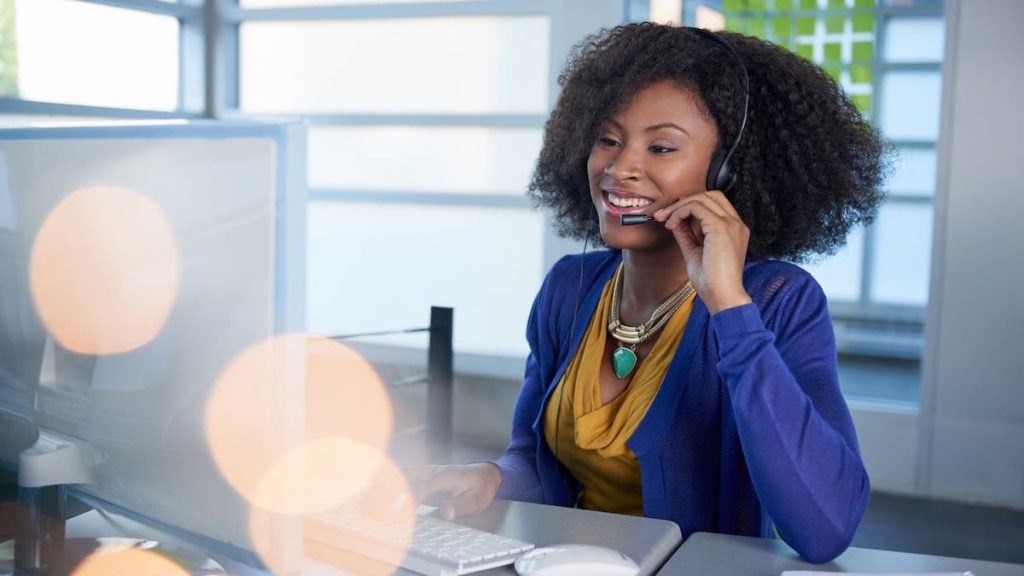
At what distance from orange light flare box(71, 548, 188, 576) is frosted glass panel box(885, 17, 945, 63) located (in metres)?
3.78

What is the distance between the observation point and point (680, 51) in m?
1.59

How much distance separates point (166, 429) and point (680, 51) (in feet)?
3.47

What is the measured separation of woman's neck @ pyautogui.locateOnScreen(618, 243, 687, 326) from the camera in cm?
158

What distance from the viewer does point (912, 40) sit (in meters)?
4.52

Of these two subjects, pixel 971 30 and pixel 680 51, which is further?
pixel 971 30

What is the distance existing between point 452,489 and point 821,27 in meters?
3.51

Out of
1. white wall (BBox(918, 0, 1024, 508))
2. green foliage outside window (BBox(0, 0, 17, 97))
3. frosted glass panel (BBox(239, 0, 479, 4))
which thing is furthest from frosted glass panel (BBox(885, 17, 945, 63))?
green foliage outside window (BBox(0, 0, 17, 97))

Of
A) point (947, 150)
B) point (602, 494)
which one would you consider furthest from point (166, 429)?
point (947, 150)

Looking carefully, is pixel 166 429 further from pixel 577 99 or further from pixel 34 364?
pixel 577 99

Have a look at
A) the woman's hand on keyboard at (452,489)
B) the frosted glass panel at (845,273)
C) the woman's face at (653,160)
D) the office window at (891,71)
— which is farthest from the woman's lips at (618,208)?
the frosted glass panel at (845,273)

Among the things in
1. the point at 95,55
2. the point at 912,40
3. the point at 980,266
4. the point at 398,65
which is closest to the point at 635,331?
the point at 980,266

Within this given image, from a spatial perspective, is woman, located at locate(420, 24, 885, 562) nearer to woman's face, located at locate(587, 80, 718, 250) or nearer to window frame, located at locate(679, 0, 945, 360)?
woman's face, located at locate(587, 80, 718, 250)

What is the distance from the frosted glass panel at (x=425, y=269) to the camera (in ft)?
16.0

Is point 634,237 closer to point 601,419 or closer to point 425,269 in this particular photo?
point 601,419
